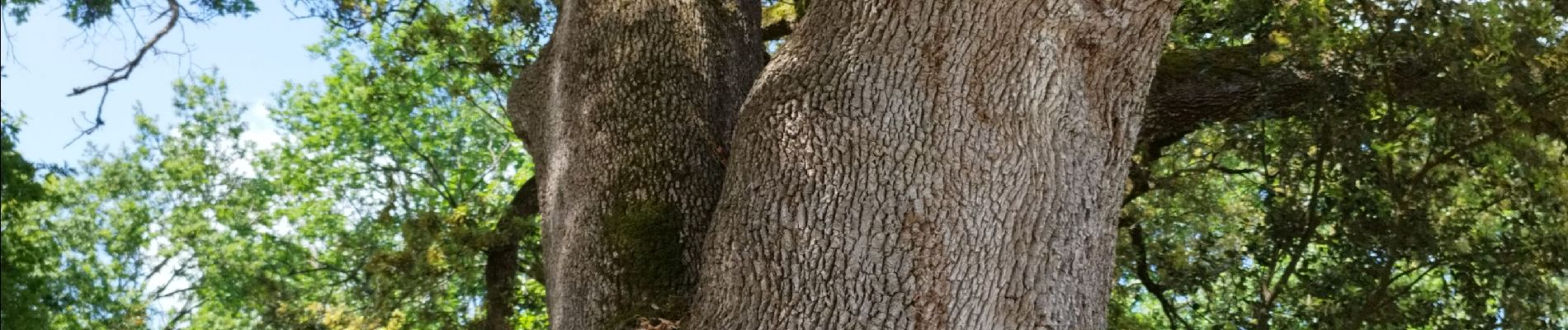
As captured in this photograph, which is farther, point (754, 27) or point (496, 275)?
point (496, 275)

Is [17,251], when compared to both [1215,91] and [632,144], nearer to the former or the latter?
[632,144]

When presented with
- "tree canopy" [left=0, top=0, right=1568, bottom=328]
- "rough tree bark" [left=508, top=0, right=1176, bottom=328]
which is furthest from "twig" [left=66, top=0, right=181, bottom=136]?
"rough tree bark" [left=508, top=0, right=1176, bottom=328]

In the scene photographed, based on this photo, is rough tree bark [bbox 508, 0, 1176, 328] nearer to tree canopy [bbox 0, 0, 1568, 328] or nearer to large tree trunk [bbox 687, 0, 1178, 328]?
large tree trunk [bbox 687, 0, 1178, 328]

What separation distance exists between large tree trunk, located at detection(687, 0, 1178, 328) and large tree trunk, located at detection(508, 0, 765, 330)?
395mm

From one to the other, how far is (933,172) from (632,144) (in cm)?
136

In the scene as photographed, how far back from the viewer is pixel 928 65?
11.8ft

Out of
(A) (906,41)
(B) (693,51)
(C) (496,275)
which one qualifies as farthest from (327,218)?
(A) (906,41)

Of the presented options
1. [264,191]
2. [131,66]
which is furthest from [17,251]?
[264,191]

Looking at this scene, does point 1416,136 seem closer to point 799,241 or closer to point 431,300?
point 799,241

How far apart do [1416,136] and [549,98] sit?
4.61m

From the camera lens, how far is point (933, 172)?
11.3 ft

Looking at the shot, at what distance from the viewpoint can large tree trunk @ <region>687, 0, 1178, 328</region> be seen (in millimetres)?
3375

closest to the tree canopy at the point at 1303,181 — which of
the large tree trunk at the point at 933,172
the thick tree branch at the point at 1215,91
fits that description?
the thick tree branch at the point at 1215,91

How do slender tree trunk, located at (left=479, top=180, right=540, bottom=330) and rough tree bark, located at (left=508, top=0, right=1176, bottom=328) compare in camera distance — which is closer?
rough tree bark, located at (left=508, top=0, right=1176, bottom=328)
